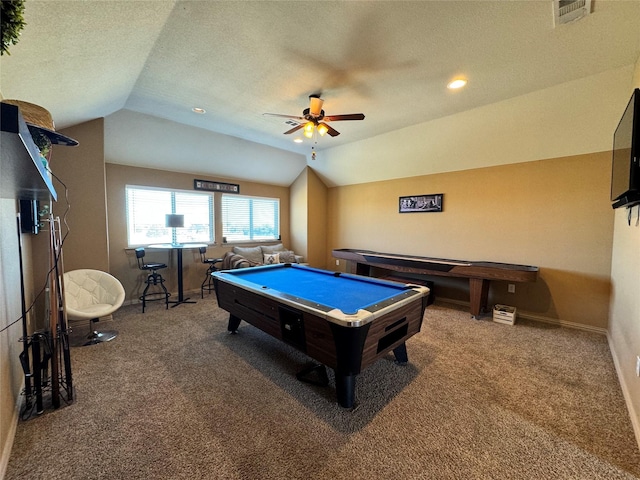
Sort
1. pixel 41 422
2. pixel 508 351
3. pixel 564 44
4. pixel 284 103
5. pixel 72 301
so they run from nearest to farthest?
pixel 41 422 → pixel 564 44 → pixel 508 351 → pixel 72 301 → pixel 284 103

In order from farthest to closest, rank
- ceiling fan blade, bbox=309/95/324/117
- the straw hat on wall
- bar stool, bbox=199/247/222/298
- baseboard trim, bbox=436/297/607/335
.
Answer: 1. bar stool, bbox=199/247/222/298
2. baseboard trim, bbox=436/297/607/335
3. ceiling fan blade, bbox=309/95/324/117
4. the straw hat on wall

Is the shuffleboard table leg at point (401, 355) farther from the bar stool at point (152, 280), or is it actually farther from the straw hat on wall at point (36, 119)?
the bar stool at point (152, 280)

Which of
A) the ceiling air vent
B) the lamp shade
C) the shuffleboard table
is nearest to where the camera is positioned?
the ceiling air vent

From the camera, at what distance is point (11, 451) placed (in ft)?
5.25

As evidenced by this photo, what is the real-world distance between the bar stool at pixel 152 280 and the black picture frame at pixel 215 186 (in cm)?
166

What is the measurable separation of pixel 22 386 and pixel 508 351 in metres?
4.62

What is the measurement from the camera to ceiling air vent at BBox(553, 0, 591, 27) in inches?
72.6

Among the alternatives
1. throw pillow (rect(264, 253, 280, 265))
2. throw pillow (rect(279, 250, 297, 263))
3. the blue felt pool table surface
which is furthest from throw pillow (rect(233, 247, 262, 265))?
the blue felt pool table surface

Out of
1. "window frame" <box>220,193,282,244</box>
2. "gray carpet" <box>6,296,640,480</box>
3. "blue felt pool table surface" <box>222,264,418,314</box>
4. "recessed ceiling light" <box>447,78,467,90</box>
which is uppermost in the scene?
"recessed ceiling light" <box>447,78,467,90</box>

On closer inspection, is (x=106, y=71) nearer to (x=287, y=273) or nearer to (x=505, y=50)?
(x=287, y=273)

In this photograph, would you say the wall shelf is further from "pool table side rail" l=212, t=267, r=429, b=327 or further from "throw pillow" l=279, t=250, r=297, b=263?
"throw pillow" l=279, t=250, r=297, b=263

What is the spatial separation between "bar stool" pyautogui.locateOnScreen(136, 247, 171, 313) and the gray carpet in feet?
4.52

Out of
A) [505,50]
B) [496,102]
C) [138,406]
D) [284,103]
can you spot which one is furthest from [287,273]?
[496,102]

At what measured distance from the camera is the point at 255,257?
579cm
